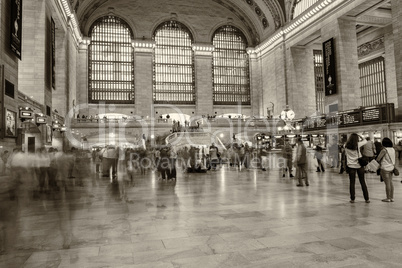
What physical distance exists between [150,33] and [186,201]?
28.8 metres

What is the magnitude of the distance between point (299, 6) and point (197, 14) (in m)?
11.2

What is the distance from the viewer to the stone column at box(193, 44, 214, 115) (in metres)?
33.1

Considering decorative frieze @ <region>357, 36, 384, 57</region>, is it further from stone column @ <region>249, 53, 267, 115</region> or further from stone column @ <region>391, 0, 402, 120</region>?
stone column @ <region>249, 53, 267, 115</region>

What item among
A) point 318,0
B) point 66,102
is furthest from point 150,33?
point 318,0

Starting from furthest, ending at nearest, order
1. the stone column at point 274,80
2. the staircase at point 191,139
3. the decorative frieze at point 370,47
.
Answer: the stone column at point 274,80, the decorative frieze at point 370,47, the staircase at point 191,139

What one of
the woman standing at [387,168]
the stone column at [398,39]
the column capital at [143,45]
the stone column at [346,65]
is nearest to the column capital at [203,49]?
the column capital at [143,45]

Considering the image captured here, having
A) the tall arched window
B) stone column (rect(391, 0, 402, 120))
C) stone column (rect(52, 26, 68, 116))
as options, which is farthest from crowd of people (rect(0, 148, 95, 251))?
the tall arched window

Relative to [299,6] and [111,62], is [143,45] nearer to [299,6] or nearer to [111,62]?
[111,62]

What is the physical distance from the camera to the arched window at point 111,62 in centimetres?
3122

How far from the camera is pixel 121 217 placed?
15.8ft

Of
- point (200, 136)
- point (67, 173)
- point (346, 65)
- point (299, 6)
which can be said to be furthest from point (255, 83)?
point (67, 173)

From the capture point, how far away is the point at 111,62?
31.9m

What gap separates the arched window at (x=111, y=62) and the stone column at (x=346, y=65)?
767 inches

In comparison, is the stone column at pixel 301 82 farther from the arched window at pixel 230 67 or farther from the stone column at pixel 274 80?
the arched window at pixel 230 67
